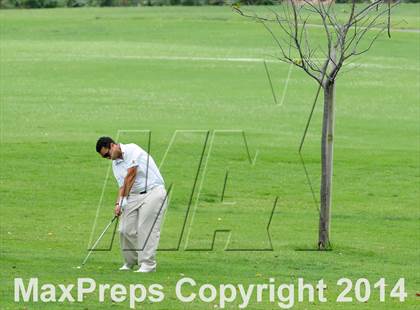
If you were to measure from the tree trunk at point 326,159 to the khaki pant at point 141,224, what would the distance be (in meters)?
3.32

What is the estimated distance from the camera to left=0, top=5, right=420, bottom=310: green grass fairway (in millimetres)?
16766

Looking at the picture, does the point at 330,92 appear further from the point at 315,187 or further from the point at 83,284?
the point at 315,187

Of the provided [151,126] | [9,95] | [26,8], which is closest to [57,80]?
[9,95]

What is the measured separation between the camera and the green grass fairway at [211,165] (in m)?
16.8

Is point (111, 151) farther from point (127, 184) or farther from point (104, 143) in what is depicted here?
point (127, 184)

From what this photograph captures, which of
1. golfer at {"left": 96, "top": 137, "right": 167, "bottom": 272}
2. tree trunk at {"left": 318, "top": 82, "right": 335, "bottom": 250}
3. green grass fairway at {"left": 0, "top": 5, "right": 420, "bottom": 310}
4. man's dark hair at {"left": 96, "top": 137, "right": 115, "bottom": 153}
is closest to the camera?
man's dark hair at {"left": 96, "top": 137, "right": 115, "bottom": 153}

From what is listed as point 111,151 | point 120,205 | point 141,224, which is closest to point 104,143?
point 111,151

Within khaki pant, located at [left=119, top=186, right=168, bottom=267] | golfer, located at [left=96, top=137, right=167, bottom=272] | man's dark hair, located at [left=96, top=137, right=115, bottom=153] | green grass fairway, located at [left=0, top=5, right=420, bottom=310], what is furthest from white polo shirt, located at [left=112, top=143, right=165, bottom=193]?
green grass fairway, located at [left=0, top=5, right=420, bottom=310]

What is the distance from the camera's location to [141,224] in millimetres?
16094

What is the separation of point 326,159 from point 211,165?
931 centimetres

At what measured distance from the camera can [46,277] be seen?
15.0 m

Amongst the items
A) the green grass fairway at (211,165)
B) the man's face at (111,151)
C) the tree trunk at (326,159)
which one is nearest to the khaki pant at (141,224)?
the green grass fairway at (211,165)

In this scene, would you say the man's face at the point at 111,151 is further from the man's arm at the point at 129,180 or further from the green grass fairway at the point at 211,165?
the green grass fairway at the point at 211,165

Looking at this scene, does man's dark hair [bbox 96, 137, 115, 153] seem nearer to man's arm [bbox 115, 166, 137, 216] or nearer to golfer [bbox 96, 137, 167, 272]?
golfer [bbox 96, 137, 167, 272]
